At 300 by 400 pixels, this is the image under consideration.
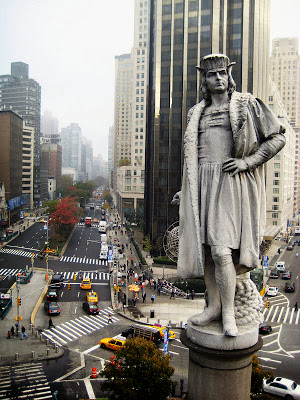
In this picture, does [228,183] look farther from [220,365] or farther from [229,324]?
[220,365]

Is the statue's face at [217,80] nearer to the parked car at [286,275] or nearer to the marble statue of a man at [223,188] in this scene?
the marble statue of a man at [223,188]

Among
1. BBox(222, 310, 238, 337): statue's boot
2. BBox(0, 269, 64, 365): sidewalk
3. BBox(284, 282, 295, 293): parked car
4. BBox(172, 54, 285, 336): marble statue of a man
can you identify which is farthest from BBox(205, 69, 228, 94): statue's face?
BBox(284, 282, 295, 293): parked car

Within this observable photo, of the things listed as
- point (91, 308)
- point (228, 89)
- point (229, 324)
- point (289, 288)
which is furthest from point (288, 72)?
point (229, 324)

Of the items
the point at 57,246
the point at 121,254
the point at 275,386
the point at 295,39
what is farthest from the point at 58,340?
the point at 295,39

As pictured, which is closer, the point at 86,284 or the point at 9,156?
the point at 86,284

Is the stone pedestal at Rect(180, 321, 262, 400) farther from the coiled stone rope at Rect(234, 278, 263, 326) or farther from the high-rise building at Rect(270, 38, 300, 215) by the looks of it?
the high-rise building at Rect(270, 38, 300, 215)

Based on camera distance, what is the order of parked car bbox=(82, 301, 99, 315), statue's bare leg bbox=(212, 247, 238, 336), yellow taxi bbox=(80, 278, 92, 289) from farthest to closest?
yellow taxi bbox=(80, 278, 92, 289) < parked car bbox=(82, 301, 99, 315) < statue's bare leg bbox=(212, 247, 238, 336)
